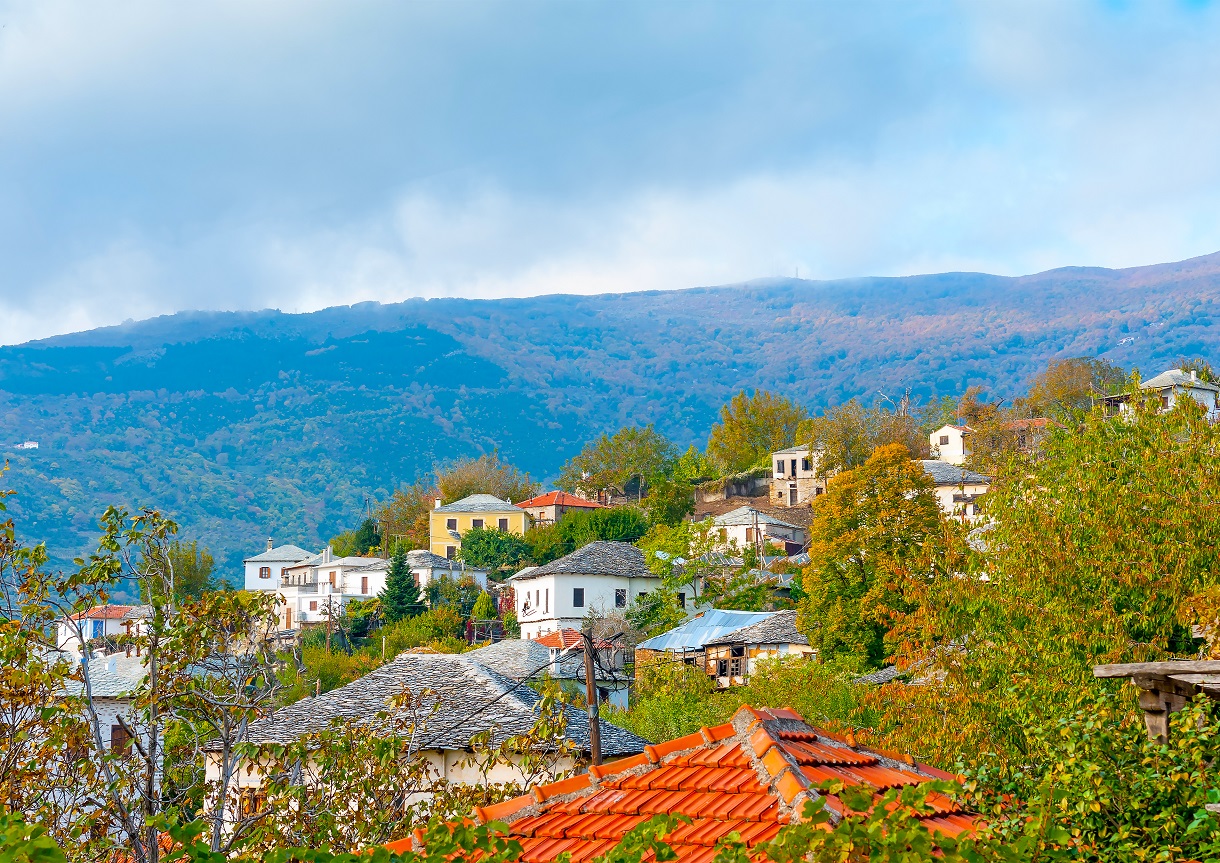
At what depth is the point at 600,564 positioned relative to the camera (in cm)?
6450

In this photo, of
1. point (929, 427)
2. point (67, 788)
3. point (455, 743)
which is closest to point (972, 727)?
point (455, 743)

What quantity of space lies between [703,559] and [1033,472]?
40592 mm

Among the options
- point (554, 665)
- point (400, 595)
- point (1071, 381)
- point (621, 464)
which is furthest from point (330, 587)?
point (1071, 381)

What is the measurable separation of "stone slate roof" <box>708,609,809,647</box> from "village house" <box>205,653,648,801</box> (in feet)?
76.0

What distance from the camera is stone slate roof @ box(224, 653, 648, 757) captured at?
67.0 ft

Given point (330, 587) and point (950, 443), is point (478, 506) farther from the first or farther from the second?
point (950, 443)

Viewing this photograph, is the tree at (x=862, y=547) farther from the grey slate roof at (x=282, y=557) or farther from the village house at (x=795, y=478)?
the grey slate roof at (x=282, y=557)

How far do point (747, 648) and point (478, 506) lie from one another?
148 feet

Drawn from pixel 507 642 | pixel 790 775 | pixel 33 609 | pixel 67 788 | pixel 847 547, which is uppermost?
pixel 33 609

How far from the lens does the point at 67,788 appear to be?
965 centimetres

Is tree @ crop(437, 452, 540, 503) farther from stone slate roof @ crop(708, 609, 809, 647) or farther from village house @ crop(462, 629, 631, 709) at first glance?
stone slate roof @ crop(708, 609, 809, 647)

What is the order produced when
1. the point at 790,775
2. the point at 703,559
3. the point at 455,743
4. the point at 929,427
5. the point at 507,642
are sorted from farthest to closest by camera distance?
1. the point at 929,427
2. the point at 703,559
3. the point at 507,642
4. the point at 455,743
5. the point at 790,775

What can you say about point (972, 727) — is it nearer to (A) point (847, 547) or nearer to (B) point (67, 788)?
(B) point (67, 788)

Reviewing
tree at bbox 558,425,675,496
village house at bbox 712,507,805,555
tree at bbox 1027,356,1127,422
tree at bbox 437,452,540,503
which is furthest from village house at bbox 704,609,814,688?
tree at bbox 437,452,540,503
